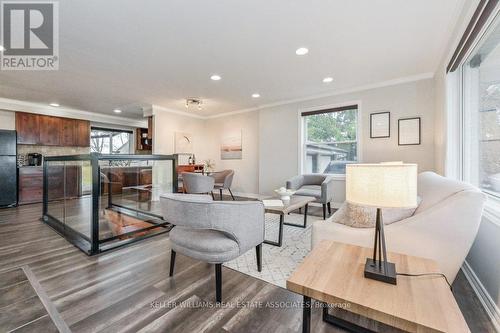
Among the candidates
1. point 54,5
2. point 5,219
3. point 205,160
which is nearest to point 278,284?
point 54,5

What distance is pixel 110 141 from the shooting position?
24.4 ft

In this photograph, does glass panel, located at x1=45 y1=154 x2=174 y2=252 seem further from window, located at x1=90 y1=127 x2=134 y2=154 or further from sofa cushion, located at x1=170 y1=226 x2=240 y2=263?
window, located at x1=90 y1=127 x2=134 y2=154

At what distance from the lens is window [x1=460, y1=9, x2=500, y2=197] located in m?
1.92

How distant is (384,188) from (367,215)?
2.29 ft

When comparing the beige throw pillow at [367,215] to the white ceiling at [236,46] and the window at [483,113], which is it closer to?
Answer: the window at [483,113]

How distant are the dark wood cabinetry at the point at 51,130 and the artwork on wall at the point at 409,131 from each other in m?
7.82

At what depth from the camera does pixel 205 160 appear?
7113 millimetres

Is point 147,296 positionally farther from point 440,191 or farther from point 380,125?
point 380,125

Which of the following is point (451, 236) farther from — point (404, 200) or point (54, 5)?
point (54, 5)

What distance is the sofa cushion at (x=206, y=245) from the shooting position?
1.64 metres

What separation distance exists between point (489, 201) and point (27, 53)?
552cm

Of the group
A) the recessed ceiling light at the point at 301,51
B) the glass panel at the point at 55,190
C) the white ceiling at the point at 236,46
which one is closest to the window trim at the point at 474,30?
the white ceiling at the point at 236,46

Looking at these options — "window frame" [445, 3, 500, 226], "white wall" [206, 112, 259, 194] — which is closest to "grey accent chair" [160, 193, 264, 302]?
"window frame" [445, 3, 500, 226]

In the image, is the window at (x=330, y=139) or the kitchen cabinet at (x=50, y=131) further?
the kitchen cabinet at (x=50, y=131)
